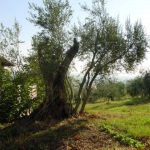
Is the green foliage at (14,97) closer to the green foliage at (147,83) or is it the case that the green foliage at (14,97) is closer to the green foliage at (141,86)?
the green foliage at (147,83)

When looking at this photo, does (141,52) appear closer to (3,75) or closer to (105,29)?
(105,29)

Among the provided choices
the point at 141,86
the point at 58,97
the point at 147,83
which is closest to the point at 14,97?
the point at 58,97

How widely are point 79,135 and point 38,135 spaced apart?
1757mm

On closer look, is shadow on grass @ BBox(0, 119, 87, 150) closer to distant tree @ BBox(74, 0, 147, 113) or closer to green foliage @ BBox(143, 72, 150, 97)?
distant tree @ BBox(74, 0, 147, 113)

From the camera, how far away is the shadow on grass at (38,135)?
49.2 feet

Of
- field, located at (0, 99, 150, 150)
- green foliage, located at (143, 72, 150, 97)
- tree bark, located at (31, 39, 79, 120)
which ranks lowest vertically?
field, located at (0, 99, 150, 150)

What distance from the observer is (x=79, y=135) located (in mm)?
15875

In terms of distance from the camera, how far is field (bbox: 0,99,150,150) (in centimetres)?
1466

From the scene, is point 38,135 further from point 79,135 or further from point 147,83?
point 147,83

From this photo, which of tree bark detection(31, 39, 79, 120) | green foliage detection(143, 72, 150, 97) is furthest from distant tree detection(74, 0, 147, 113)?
green foliage detection(143, 72, 150, 97)

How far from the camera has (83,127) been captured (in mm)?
17172

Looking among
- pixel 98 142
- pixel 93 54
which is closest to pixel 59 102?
pixel 93 54

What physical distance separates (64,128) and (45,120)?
2.58 m

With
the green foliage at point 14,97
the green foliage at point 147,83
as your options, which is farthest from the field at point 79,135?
the green foliage at point 147,83
